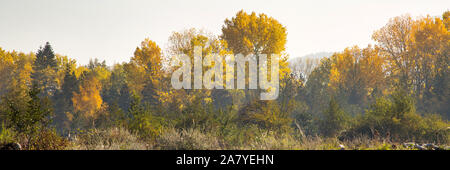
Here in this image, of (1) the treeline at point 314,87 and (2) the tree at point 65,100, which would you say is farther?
(2) the tree at point 65,100

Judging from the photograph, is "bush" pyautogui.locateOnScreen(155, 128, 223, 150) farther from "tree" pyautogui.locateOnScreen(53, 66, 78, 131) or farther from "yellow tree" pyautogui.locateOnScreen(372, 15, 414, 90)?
"tree" pyautogui.locateOnScreen(53, 66, 78, 131)

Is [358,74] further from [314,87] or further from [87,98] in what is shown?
[87,98]

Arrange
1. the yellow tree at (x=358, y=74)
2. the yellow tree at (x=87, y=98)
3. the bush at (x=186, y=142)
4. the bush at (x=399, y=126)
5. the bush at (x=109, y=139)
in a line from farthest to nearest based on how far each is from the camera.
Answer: the yellow tree at (x=87, y=98) → the yellow tree at (x=358, y=74) → the bush at (x=399, y=126) → the bush at (x=186, y=142) → the bush at (x=109, y=139)

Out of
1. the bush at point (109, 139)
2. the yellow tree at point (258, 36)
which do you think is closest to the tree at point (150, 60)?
the yellow tree at point (258, 36)

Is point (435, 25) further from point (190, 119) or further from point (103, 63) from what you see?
point (103, 63)

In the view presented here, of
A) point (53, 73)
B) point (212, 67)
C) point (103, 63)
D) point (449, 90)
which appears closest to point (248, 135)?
point (212, 67)

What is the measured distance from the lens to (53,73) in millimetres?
43375

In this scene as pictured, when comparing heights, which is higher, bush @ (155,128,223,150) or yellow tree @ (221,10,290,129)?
yellow tree @ (221,10,290,129)

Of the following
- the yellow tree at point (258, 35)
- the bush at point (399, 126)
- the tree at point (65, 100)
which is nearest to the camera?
the bush at point (399, 126)

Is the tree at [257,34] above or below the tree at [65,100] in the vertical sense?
above

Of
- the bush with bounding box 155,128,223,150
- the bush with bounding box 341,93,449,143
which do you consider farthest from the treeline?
the bush with bounding box 155,128,223,150

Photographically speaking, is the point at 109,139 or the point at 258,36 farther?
the point at 258,36

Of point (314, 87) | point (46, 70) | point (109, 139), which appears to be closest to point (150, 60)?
point (314, 87)

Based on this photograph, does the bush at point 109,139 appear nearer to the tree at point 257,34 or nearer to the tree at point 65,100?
the tree at point 257,34
